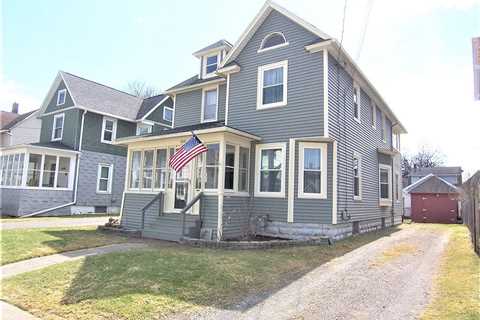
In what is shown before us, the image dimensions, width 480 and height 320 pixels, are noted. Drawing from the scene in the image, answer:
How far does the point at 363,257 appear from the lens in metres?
8.65

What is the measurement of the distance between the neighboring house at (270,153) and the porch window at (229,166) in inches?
1.4

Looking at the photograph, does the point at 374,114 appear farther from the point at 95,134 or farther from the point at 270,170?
the point at 95,134

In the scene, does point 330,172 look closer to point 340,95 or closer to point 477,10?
point 340,95

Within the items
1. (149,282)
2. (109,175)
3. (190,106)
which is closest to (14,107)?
(109,175)

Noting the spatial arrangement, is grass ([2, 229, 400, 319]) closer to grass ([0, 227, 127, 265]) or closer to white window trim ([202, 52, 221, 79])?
grass ([0, 227, 127, 265])

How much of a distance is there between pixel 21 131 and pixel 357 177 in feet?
100

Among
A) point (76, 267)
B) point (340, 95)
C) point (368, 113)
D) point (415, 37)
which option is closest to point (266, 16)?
point (340, 95)

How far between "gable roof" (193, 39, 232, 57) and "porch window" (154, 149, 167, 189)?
227 inches

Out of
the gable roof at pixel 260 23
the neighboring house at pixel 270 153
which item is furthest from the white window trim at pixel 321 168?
the gable roof at pixel 260 23

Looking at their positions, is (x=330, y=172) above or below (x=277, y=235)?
above

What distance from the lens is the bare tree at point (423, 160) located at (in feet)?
195

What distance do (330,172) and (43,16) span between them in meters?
10.0

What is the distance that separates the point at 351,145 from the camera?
12.9m

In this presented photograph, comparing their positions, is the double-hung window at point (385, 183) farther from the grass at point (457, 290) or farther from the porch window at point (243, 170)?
the porch window at point (243, 170)
